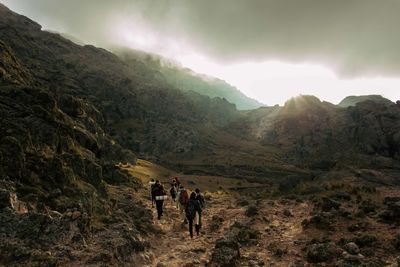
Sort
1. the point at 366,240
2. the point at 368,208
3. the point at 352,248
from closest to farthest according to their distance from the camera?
1. the point at 352,248
2. the point at 366,240
3. the point at 368,208

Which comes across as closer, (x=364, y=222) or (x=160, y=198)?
(x=364, y=222)

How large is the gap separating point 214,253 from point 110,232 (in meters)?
5.57

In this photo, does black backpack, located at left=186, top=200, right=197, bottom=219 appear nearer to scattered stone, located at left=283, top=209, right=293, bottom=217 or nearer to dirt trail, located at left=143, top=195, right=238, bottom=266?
dirt trail, located at left=143, top=195, right=238, bottom=266

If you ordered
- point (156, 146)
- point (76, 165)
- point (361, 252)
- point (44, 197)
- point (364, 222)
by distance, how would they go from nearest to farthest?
point (361, 252), point (44, 197), point (364, 222), point (76, 165), point (156, 146)

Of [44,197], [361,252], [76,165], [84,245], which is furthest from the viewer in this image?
[76,165]

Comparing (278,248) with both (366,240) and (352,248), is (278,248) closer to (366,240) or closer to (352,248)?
(352,248)

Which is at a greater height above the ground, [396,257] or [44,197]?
[44,197]

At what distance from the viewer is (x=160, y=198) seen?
98.5 feet

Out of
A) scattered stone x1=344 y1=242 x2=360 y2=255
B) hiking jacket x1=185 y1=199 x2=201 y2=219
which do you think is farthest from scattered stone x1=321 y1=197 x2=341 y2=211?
hiking jacket x1=185 y1=199 x2=201 y2=219

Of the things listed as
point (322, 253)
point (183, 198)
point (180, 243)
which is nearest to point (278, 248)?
point (322, 253)

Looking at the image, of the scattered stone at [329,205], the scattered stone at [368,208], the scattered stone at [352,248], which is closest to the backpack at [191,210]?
the scattered stone at [352,248]

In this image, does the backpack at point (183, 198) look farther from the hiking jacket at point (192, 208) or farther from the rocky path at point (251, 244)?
the hiking jacket at point (192, 208)

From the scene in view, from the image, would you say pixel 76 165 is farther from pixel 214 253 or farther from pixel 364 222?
pixel 364 222

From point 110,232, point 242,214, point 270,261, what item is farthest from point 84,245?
point 242,214
